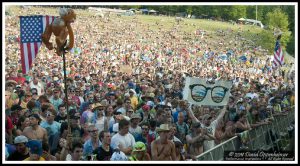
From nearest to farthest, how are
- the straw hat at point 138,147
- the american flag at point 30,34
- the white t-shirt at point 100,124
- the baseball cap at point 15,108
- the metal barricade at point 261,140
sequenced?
1. the straw hat at point 138,147
2. the metal barricade at point 261,140
3. the white t-shirt at point 100,124
4. the baseball cap at point 15,108
5. the american flag at point 30,34

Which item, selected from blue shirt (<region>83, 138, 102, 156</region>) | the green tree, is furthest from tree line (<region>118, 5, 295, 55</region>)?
blue shirt (<region>83, 138, 102, 156</region>)

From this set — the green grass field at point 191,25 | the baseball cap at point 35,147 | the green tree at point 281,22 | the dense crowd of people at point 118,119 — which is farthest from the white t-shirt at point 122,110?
the green grass field at point 191,25

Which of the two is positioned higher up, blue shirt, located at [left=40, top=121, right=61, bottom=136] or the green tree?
the green tree

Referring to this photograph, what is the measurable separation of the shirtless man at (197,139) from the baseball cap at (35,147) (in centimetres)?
246

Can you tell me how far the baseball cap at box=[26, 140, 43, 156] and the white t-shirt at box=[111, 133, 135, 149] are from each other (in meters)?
1.12

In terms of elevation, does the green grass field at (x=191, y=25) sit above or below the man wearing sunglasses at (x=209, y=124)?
above

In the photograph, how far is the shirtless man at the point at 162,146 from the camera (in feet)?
30.0

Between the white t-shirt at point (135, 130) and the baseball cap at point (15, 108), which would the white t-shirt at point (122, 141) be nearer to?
the white t-shirt at point (135, 130)

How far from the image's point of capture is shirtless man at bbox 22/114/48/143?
9682 mm

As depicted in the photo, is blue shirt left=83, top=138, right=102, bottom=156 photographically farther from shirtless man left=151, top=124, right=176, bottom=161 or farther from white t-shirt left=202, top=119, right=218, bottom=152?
white t-shirt left=202, top=119, right=218, bottom=152

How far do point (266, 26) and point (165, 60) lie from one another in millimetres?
5353

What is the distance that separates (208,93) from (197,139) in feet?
6.90

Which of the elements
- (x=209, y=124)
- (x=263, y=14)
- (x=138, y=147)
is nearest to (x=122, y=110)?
(x=209, y=124)

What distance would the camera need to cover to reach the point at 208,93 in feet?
38.8
